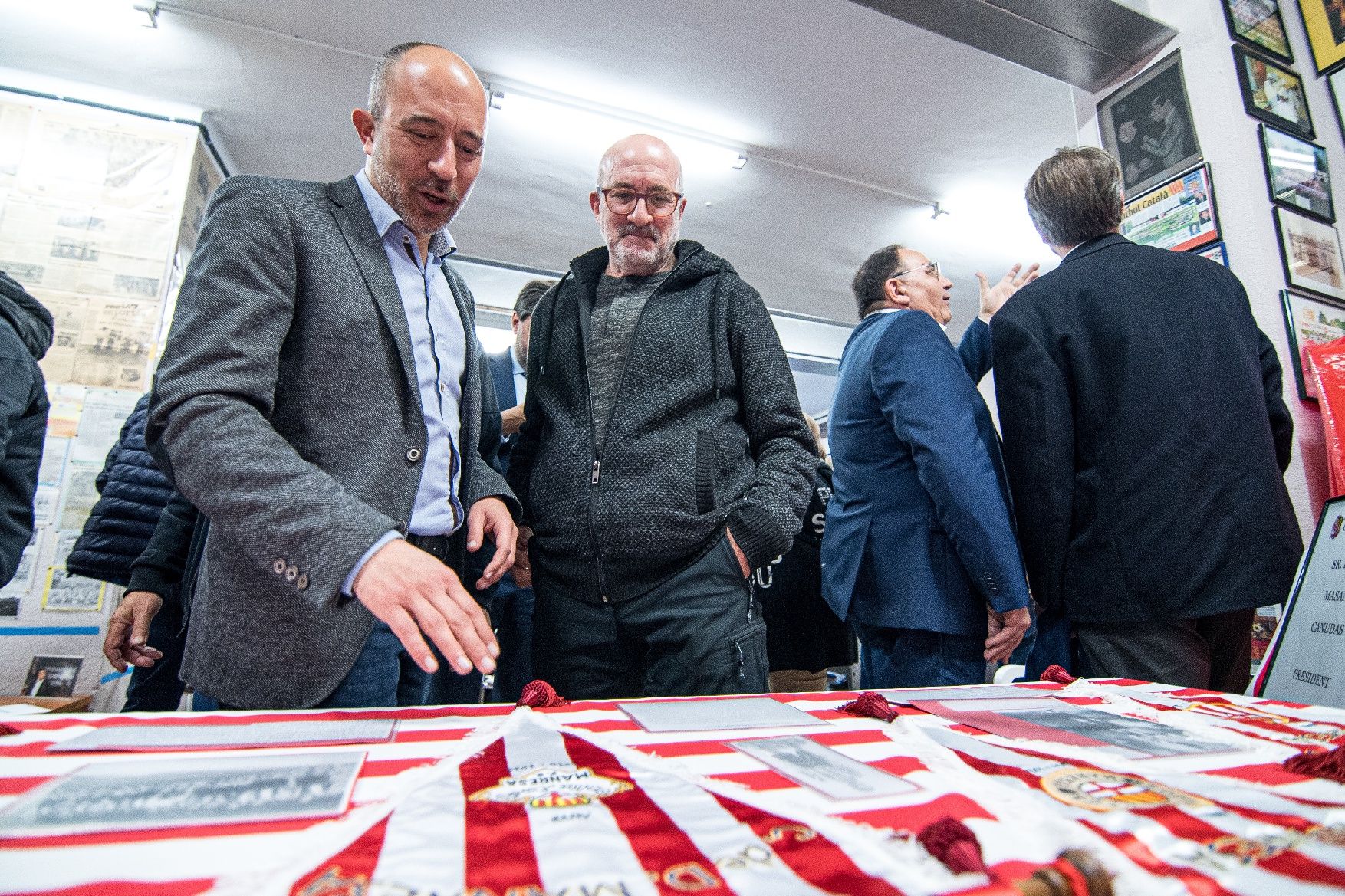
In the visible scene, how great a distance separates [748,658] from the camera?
1.30 meters

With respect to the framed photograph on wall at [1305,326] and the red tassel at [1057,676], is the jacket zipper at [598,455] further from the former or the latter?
the framed photograph on wall at [1305,326]

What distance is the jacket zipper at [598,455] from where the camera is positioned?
4.31 feet

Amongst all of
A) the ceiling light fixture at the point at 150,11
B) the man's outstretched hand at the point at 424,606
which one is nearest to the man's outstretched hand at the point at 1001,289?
the man's outstretched hand at the point at 424,606

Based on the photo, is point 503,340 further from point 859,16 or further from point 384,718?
point 384,718

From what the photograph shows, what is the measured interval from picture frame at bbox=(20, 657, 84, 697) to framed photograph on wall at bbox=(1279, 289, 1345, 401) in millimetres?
4572

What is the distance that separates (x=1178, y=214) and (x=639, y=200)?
181cm

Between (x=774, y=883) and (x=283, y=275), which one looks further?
(x=283, y=275)

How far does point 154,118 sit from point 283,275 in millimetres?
3685

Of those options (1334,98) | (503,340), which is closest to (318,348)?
(1334,98)

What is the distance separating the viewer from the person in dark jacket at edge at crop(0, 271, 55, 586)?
4.97 ft

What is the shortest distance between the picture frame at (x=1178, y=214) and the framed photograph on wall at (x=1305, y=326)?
0.29 meters

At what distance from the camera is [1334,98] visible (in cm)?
241

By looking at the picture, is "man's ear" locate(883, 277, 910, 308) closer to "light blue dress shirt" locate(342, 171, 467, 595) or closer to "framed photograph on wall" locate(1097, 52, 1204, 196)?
"framed photograph on wall" locate(1097, 52, 1204, 196)

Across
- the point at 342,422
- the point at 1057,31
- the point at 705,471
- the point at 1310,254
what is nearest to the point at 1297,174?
the point at 1310,254
